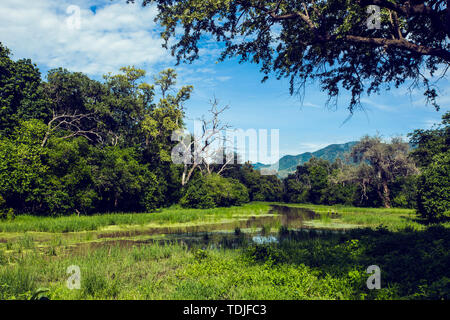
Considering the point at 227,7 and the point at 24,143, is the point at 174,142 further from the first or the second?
the point at 227,7

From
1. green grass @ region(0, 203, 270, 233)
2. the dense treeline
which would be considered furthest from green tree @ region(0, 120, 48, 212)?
green grass @ region(0, 203, 270, 233)

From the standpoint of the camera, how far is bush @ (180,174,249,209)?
3800 centimetres

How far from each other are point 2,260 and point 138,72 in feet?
113

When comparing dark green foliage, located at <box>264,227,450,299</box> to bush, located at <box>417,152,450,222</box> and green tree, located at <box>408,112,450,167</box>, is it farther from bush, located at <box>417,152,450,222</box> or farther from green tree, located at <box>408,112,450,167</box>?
green tree, located at <box>408,112,450,167</box>

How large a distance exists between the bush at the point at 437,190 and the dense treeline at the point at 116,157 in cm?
7

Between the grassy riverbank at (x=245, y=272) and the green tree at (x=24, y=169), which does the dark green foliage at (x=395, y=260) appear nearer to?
the grassy riverbank at (x=245, y=272)

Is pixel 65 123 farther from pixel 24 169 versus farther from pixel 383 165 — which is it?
→ pixel 383 165

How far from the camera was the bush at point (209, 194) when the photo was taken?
38000 mm

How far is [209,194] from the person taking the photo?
40.0 m

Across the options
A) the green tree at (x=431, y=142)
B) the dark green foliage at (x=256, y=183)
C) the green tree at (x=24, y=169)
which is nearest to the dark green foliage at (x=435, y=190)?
the green tree at (x=431, y=142)

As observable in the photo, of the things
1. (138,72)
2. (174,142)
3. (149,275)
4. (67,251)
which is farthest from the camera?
(174,142)

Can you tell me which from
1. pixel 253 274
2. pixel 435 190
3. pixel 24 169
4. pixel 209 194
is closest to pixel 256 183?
pixel 209 194
